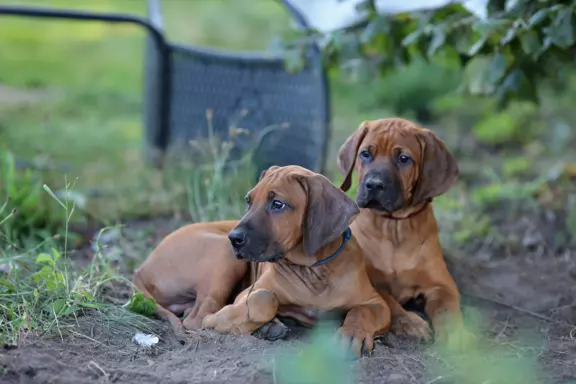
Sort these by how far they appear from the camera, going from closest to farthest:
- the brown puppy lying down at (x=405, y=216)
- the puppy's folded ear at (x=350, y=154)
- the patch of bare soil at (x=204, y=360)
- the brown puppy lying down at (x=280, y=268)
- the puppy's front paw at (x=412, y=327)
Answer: the patch of bare soil at (x=204, y=360)
the brown puppy lying down at (x=280, y=268)
the puppy's front paw at (x=412, y=327)
the brown puppy lying down at (x=405, y=216)
the puppy's folded ear at (x=350, y=154)

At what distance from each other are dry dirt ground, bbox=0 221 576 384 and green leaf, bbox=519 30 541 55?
1416mm

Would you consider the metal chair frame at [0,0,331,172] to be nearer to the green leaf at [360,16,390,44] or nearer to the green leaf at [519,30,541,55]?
the green leaf at [360,16,390,44]

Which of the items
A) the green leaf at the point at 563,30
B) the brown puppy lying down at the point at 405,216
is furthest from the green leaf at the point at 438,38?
the brown puppy lying down at the point at 405,216

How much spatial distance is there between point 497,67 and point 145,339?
2628 millimetres

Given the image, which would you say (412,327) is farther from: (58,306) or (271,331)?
(58,306)

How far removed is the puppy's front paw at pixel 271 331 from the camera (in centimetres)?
404

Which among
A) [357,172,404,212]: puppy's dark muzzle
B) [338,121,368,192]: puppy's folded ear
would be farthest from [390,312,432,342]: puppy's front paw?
[338,121,368,192]: puppy's folded ear

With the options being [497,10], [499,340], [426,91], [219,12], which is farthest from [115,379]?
[219,12]

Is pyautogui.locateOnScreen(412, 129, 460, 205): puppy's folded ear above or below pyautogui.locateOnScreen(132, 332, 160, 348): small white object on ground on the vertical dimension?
above

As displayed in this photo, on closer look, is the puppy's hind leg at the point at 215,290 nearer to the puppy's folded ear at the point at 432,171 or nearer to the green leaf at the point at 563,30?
the puppy's folded ear at the point at 432,171

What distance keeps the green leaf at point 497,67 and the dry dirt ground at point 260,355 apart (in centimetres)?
129

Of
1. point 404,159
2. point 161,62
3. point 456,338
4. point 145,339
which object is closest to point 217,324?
point 145,339

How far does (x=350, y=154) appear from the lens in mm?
4648

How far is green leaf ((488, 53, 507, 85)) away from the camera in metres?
5.19
